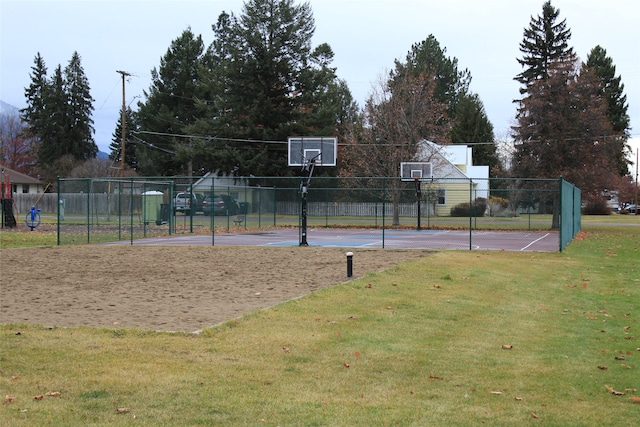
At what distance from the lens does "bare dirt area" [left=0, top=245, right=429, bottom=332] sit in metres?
9.60

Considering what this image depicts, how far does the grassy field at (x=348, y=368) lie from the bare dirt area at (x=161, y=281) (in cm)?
87

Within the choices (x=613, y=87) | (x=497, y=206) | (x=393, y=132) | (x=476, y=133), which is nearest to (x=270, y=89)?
(x=393, y=132)

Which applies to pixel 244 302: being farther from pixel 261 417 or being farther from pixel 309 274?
pixel 261 417

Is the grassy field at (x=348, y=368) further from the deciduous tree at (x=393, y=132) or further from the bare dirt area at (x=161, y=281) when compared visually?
the deciduous tree at (x=393, y=132)

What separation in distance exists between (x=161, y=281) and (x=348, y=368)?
7.83 m

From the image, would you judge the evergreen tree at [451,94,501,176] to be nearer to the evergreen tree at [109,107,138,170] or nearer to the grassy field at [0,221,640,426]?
the evergreen tree at [109,107,138,170]

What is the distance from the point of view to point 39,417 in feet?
16.8

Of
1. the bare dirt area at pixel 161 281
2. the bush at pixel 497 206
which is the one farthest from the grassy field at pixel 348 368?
the bush at pixel 497 206

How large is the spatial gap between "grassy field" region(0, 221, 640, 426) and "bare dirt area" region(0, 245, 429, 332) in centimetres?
87

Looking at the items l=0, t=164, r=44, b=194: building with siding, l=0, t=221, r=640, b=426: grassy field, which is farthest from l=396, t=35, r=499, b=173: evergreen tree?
l=0, t=221, r=640, b=426: grassy field

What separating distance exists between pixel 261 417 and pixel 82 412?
141cm

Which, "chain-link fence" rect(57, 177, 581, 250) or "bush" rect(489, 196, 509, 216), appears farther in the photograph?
"bush" rect(489, 196, 509, 216)

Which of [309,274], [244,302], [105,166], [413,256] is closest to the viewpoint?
[244,302]

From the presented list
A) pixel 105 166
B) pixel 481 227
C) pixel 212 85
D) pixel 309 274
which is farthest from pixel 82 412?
pixel 105 166
